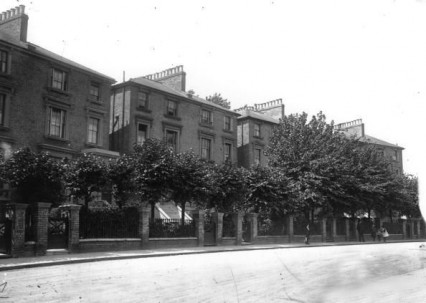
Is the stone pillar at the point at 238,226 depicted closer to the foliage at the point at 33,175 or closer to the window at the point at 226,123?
the foliage at the point at 33,175

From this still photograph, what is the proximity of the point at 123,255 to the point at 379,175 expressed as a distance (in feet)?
97.8

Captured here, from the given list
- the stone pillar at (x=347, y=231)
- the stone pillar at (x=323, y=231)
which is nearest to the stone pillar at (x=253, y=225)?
the stone pillar at (x=323, y=231)

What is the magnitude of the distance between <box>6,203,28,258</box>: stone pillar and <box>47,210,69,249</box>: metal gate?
5.79 ft

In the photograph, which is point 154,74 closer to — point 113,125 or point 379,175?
point 113,125

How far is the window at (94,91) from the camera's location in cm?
2984

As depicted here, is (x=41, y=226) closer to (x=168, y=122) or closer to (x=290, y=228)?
(x=168, y=122)

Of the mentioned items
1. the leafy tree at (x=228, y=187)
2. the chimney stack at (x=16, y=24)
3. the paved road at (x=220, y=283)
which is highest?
the chimney stack at (x=16, y=24)

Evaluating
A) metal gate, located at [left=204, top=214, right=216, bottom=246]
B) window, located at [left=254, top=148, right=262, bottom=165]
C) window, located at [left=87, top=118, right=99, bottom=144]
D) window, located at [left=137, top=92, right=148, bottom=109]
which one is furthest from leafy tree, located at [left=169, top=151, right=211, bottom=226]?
window, located at [left=254, top=148, right=262, bottom=165]

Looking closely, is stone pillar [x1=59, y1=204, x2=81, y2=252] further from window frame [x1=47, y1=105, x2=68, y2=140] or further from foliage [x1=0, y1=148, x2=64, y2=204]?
window frame [x1=47, y1=105, x2=68, y2=140]

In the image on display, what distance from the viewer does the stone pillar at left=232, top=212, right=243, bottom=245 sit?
90.0 ft

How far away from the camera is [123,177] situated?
2262cm

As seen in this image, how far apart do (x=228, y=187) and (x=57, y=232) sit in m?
11.1

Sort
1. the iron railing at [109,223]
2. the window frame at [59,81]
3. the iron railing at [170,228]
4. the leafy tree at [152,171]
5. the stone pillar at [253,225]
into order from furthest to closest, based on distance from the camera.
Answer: the stone pillar at [253,225], the window frame at [59,81], the iron railing at [170,228], the leafy tree at [152,171], the iron railing at [109,223]

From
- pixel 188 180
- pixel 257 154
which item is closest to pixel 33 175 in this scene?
pixel 188 180
